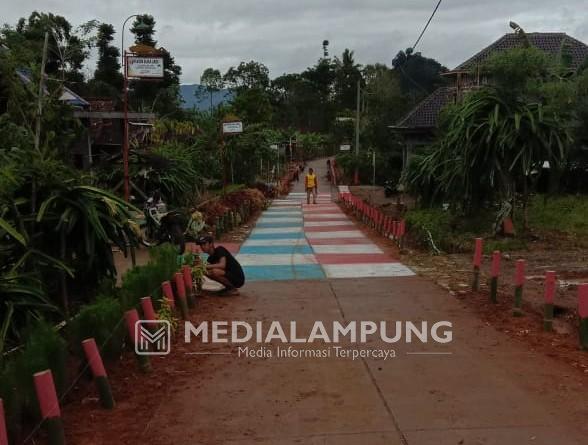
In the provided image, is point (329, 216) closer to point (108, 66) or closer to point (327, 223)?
point (327, 223)

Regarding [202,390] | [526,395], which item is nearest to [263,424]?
[202,390]

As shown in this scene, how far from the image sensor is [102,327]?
527 cm

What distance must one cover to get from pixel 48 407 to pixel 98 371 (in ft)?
2.63

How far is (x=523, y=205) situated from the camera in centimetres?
1345

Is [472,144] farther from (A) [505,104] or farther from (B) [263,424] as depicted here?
(B) [263,424]

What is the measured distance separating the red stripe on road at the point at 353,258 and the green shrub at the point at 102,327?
7.31 metres

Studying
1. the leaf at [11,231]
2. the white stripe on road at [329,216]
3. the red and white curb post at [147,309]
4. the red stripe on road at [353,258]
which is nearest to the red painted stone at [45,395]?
the leaf at [11,231]

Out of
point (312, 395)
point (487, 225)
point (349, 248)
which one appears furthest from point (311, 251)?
point (312, 395)

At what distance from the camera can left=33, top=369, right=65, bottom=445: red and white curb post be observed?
3943 mm

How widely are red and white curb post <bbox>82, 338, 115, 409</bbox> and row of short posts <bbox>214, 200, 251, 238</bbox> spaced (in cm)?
1188

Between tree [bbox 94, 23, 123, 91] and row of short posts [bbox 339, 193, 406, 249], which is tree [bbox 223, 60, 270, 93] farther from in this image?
row of short posts [bbox 339, 193, 406, 249]

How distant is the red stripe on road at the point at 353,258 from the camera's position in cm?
1253

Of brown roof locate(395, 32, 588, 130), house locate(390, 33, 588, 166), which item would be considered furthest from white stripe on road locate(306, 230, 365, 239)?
brown roof locate(395, 32, 588, 130)

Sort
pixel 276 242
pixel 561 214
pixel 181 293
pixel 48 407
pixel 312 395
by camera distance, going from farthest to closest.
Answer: pixel 276 242, pixel 561 214, pixel 181 293, pixel 312 395, pixel 48 407
